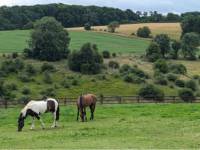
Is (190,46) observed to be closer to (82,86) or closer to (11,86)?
(82,86)

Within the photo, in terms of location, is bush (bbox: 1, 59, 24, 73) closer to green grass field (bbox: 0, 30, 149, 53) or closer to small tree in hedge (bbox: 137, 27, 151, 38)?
green grass field (bbox: 0, 30, 149, 53)

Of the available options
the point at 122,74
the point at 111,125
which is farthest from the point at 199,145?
the point at 122,74

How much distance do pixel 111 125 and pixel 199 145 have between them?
7543 millimetres

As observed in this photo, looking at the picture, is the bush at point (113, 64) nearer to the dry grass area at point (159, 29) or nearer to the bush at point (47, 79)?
the bush at point (47, 79)

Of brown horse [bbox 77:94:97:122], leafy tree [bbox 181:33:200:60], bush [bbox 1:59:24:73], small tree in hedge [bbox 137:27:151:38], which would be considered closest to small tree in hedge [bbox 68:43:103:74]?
bush [bbox 1:59:24:73]

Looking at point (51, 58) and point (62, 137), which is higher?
point (62, 137)

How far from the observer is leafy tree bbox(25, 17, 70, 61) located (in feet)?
323

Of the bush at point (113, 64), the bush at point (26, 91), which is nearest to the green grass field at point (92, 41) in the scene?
the bush at point (113, 64)

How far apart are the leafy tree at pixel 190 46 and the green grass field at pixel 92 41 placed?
868 centimetres

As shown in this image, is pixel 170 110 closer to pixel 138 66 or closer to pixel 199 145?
pixel 199 145

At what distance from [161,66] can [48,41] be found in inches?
819

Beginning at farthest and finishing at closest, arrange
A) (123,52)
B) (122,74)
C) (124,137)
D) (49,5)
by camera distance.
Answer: (49,5), (123,52), (122,74), (124,137)

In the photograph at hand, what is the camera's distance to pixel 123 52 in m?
110

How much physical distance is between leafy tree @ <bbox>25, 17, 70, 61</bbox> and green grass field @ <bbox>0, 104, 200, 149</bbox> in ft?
218
